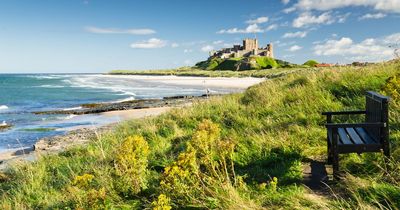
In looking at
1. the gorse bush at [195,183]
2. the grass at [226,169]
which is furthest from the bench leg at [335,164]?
the gorse bush at [195,183]

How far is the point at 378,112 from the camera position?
18.3 feet

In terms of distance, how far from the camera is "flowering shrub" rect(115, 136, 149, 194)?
5.41 m

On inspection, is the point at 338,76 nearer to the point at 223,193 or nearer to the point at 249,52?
the point at 223,193

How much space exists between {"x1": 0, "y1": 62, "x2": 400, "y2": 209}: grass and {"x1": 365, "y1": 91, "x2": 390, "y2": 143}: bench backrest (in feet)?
1.36

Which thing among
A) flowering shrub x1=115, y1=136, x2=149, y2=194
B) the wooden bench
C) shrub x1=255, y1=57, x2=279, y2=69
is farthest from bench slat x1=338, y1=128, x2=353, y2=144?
shrub x1=255, y1=57, x2=279, y2=69

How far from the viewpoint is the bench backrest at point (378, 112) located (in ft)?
17.1

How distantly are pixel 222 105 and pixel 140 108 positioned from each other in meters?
18.3

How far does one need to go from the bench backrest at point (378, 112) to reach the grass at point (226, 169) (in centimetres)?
42

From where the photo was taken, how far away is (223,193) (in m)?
4.97

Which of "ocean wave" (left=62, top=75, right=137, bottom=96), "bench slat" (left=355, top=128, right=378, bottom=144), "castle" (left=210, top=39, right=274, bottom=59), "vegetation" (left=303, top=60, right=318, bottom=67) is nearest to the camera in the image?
"bench slat" (left=355, top=128, right=378, bottom=144)

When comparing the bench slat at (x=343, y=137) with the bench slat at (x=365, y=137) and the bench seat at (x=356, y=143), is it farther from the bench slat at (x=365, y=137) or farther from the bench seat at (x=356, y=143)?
the bench slat at (x=365, y=137)

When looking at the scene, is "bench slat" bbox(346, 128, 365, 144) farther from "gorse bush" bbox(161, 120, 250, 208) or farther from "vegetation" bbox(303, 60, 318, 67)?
"vegetation" bbox(303, 60, 318, 67)

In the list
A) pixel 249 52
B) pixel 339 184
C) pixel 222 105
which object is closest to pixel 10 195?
pixel 339 184

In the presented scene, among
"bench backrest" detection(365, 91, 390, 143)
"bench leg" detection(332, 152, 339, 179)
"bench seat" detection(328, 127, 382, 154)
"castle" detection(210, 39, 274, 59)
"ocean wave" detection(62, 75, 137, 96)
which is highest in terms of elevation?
"castle" detection(210, 39, 274, 59)
